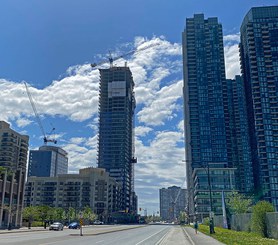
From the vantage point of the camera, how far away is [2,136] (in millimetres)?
165000

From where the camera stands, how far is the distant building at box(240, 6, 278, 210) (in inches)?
6599

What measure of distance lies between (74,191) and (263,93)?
108m

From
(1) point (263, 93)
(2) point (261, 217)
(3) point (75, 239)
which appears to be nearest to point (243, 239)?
(2) point (261, 217)

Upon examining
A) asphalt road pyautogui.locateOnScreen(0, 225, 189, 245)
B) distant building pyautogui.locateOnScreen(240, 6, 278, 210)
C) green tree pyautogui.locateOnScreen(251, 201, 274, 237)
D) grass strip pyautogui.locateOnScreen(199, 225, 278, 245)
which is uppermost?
distant building pyautogui.locateOnScreen(240, 6, 278, 210)

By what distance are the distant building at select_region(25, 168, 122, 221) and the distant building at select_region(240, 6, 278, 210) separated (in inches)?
3132

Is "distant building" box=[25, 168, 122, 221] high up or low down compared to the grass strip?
up

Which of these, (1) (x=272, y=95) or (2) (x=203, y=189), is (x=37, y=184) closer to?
(2) (x=203, y=189)

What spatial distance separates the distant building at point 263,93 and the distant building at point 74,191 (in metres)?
79.6

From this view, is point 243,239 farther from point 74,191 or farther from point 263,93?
point 263,93

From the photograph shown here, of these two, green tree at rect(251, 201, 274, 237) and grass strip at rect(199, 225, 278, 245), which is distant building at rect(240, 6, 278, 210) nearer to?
green tree at rect(251, 201, 274, 237)

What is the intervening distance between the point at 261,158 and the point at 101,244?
154224mm

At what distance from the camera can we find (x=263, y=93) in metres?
178

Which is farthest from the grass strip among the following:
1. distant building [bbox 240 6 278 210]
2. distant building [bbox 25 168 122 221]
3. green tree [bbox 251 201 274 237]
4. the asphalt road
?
distant building [bbox 25 168 122 221]

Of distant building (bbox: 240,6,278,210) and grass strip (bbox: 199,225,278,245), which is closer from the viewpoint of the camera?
grass strip (bbox: 199,225,278,245)
